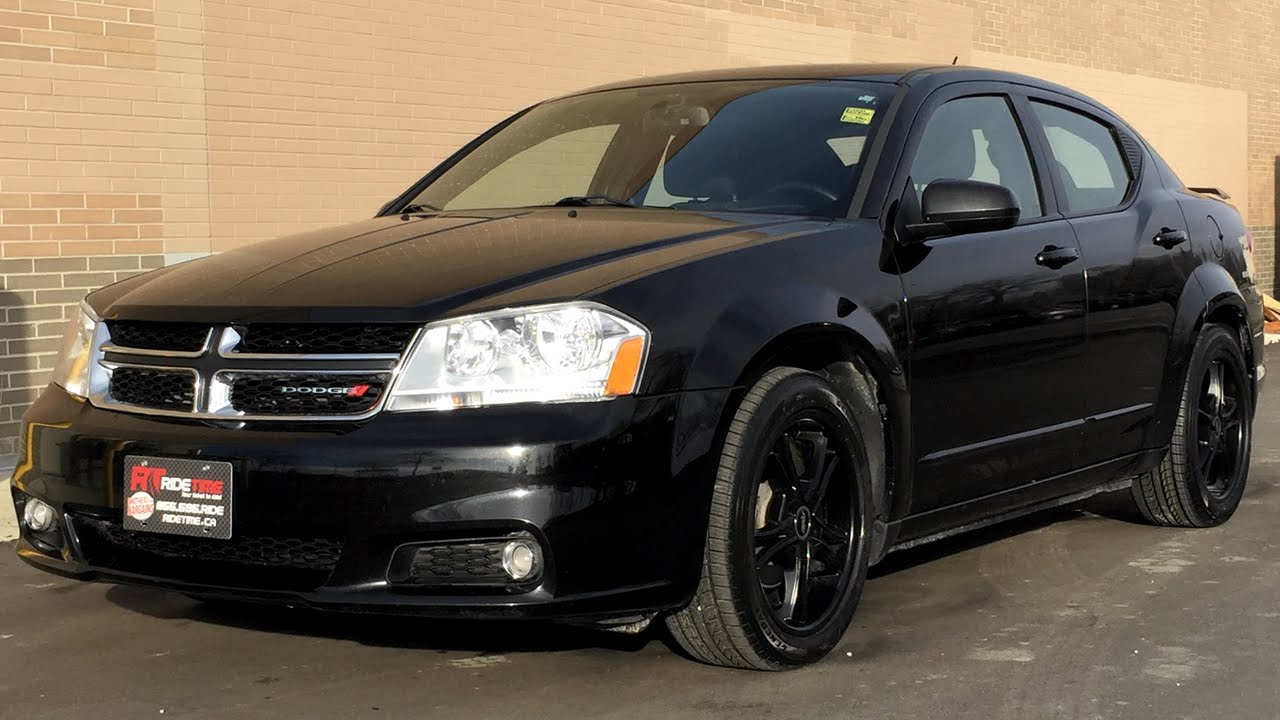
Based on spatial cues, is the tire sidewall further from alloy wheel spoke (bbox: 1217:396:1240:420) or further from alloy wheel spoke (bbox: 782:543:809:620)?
alloy wheel spoke (bbox: 1217:396:1240:420)

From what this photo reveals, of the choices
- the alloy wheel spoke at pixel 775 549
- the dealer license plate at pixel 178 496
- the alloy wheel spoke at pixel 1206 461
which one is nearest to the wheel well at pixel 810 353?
the alloy wheel spoke at pixel 775 549

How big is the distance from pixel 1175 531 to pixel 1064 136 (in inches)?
63.2

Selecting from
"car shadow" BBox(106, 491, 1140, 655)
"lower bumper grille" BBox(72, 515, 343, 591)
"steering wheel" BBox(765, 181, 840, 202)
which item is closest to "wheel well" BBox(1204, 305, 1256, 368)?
"steering wheel" BBox(765, 181, 840, 202)

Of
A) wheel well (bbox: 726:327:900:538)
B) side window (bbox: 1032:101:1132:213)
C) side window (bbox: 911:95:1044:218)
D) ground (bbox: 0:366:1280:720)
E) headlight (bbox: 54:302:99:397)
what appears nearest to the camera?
ground (bbox: 0:366:1280:720)

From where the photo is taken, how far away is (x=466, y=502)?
157 inches

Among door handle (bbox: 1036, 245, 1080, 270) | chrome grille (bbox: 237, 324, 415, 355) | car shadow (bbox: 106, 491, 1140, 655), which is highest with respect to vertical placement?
door handle (bbox: 1036, 245, 1080, 270)

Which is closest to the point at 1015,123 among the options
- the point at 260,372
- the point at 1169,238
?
the point at 1169,238

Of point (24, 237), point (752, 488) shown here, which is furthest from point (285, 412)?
point (24, 237)

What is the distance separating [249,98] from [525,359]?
21.4ft

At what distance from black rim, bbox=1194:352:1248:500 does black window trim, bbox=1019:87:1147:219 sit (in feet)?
2.57

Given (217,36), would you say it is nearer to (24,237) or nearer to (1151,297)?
(24,237)

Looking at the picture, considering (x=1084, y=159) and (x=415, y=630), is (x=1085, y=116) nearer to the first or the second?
(x=1084, y=159)

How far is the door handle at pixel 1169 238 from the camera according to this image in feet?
20.7

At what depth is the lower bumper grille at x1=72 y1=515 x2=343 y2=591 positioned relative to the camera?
412 centimetres
